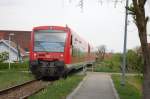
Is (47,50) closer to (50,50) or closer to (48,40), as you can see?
(50,50)

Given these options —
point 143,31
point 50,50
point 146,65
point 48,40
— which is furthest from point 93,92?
point 48,40

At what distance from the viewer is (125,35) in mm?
27562

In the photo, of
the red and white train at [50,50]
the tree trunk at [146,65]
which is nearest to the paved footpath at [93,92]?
the red and white train at [50,50]

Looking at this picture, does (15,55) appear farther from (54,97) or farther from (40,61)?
(54,97)

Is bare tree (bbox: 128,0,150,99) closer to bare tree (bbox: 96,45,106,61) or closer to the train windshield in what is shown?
the train windshield

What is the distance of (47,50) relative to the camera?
33.0 m

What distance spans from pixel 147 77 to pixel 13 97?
345 inches

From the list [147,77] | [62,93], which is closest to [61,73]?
[62,93]

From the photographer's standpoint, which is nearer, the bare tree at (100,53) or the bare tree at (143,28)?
the bare tree at (143,28)

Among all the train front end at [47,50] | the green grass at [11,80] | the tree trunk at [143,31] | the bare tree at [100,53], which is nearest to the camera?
the tree trunk at [143,31]

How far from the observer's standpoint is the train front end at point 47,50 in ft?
107

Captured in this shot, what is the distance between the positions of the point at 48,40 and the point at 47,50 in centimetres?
66

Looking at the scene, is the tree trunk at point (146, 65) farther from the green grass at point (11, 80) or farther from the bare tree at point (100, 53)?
the bare tree at point (100, 53)

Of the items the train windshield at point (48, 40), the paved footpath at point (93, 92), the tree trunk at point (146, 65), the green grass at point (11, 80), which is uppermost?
the train windshield at point (48, 40)
